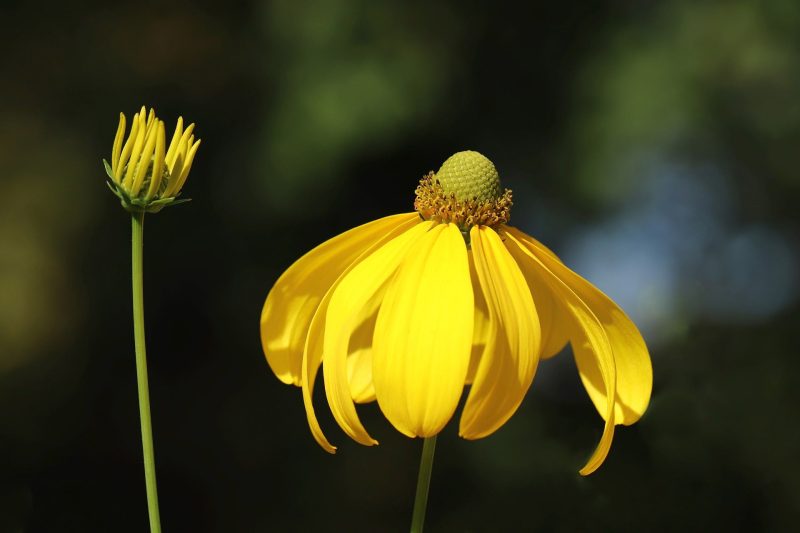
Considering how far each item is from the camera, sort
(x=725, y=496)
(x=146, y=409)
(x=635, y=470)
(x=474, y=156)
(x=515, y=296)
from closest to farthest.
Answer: (x=146, y=409) < (x=515, y=296) < (x=474, y=156) < (x=635, y=470) < (x=725, y=496)

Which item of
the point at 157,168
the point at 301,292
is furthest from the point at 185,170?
the point at 301,292

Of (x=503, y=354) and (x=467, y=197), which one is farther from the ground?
(x=467, y=197)

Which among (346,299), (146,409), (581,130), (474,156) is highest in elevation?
(581,130)

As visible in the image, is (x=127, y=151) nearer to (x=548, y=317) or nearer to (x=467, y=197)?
(x=467, y=197)

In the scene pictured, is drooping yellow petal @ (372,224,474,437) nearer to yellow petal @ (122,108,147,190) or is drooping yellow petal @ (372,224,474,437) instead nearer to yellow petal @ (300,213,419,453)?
yellow petal @ (300,213,419,453)

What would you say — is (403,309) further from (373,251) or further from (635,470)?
(635,470)

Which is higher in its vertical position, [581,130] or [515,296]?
[581,130]

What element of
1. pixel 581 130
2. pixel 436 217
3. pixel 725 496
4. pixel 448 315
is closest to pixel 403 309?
pixel 448 315

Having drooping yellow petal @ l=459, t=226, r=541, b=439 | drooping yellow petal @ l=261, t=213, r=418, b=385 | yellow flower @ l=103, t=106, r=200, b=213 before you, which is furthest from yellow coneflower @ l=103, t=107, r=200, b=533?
drooping yellow petal @ l=459, t=226, r=541, b=439
